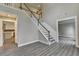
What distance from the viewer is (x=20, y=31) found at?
543cm

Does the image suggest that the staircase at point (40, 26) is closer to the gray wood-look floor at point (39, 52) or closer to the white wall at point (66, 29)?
the gray wood-look floor at point (39, 52)

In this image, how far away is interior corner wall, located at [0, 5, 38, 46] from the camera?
532cm

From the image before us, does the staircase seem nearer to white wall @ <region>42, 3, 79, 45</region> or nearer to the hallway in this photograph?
white wall @ <region>42, 3, 79, 45</region>

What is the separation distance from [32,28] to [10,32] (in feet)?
12.9

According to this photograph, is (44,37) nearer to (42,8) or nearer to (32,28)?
(32,28)

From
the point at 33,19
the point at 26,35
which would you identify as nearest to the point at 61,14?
the point at 33,19

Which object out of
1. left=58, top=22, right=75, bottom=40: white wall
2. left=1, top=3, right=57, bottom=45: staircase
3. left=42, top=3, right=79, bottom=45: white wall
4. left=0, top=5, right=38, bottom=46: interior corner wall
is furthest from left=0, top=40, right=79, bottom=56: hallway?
left=58, top=22, right=75, bottom=40: white wall

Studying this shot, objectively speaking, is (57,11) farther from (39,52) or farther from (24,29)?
(39,52)

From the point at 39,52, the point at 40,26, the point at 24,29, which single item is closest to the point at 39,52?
the point at 39,52

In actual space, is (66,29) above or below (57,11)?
below

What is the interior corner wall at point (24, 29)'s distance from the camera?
5317 millimetres

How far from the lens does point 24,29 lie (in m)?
5.75

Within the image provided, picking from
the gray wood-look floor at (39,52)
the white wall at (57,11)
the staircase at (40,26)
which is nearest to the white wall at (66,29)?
the white wall at (57,11)

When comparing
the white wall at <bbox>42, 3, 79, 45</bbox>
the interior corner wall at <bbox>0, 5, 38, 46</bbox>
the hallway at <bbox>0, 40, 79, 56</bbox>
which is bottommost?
the hallway at <bbox>0, 40, 79, 56</bbox>
